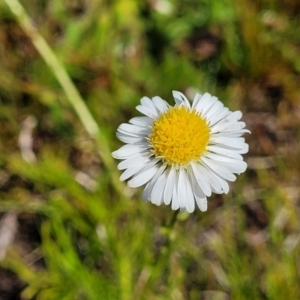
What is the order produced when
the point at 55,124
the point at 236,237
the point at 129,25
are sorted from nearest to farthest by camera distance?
the point at 236,237 → the point at 55,124 → the point at 129,25

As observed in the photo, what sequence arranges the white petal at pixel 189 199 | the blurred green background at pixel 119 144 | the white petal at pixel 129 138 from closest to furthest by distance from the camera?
the white petal at pixel 189 199
the white petal at pixel 129 138
the blurred green background at pixel 119 144

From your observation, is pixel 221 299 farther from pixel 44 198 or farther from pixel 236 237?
pixel 44 198

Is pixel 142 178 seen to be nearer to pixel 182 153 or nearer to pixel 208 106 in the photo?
pixel 182 153

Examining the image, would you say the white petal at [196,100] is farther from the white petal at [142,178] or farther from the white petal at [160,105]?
the white petal at [142,178]

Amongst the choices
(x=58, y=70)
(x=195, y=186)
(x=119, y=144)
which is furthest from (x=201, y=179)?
(x=58, y=70)

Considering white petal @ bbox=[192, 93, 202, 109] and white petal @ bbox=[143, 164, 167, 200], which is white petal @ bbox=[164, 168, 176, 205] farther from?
white petal @ bbox=[192, 93, 202, 109]

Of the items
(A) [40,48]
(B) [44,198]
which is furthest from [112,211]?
(A) [40,48]

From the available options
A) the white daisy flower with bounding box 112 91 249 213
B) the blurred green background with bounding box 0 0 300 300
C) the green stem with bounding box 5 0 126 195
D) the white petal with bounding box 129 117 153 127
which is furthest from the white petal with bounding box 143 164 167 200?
the green stem with bounding box 5 0 126 195

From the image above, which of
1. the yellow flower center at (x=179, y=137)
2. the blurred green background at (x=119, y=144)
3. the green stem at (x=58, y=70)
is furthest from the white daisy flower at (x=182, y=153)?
the green stem at (x=58, y=70)
